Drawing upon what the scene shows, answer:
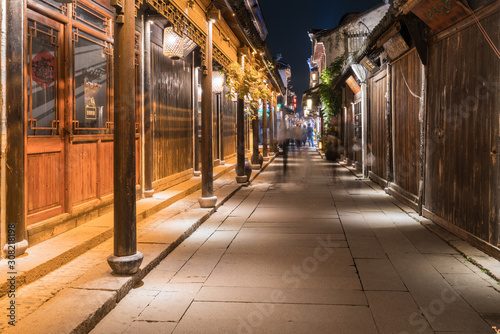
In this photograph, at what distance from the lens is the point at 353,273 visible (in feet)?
20.0

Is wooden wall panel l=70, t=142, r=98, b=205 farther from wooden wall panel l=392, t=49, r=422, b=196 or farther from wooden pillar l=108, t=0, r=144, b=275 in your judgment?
wooden wall panel l=392, t=49, r=422, b=196

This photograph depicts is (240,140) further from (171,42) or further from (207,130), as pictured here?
(171,42)

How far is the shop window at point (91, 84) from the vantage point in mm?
7895

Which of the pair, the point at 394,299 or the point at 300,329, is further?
the point at 394,299

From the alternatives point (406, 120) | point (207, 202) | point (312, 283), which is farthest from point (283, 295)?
point (406, 120)

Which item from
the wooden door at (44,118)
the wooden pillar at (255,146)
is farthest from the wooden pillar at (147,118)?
the wooden pillar at (255,146)

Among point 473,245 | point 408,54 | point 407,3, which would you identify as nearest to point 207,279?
point 473,245

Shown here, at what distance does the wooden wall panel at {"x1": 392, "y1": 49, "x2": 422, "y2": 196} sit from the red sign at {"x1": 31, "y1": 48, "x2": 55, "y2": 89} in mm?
7275

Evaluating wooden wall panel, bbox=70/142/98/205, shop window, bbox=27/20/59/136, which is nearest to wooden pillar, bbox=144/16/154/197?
wooden wall panel, bbox=70/142/98/205

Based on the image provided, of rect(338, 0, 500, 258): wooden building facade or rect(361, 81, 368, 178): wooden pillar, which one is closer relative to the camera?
rect(338, 0, 500, 258): wooden building facade

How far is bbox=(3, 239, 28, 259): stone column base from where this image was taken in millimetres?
5688

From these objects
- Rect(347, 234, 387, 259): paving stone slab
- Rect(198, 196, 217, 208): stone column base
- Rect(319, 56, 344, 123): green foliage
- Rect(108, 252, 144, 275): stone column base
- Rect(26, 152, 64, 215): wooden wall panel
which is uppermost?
Rect(319, 56, 344, 123): green foliage

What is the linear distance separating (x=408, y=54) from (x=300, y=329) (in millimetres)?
8665

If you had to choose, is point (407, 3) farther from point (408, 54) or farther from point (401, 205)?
point (401, 205)
